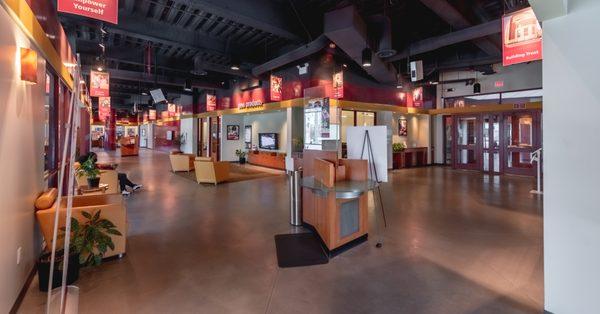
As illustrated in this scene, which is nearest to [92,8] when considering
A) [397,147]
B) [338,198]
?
[338,198]

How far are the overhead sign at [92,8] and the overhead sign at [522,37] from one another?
232 inches

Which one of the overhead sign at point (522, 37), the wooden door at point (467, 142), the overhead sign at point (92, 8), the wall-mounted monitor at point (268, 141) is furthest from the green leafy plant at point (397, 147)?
the overhead sign at point (92, 8)

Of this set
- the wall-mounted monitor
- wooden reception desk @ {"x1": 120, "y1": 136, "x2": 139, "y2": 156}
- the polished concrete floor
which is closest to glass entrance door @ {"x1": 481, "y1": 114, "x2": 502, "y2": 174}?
the polished concrete floor

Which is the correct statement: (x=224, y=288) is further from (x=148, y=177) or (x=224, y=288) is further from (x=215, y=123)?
(x=215, y=123)

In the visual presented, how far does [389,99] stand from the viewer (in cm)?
1262

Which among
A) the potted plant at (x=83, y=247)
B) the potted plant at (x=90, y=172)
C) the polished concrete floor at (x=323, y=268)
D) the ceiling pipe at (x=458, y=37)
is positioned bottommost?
the polished concrete floor at (x=323, y=268)

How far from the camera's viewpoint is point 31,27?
2984mm

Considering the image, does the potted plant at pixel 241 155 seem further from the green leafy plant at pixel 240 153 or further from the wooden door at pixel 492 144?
the wooden door at pixel 492 144

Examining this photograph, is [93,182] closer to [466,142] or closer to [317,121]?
[317,121]

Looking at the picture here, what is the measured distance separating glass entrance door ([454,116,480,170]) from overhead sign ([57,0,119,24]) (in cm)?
1262

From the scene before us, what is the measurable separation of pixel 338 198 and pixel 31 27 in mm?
3623

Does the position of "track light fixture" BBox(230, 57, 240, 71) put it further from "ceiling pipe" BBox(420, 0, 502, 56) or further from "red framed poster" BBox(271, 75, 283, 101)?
"ceiling pipe" BBox(420, 0, 502, 56)

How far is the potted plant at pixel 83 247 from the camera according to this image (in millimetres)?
2697

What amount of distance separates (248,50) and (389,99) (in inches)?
243
